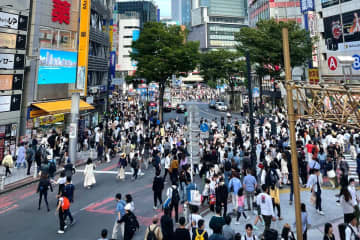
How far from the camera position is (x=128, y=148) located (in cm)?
1581

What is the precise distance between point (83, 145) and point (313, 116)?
749 inches

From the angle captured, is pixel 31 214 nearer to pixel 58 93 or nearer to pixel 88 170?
pixel 88 170

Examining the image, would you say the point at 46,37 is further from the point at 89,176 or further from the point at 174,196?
the point at 174,196

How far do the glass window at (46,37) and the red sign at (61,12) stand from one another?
1.22 meters

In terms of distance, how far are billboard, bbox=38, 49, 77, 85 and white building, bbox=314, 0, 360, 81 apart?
28.6 meters

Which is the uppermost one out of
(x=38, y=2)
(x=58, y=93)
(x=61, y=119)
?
(x=38, y=2)

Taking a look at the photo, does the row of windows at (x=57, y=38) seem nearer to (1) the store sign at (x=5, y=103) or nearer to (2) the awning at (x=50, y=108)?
(2) the awning at (x=50, y=108)

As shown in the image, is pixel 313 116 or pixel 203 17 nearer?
pixel 313 116

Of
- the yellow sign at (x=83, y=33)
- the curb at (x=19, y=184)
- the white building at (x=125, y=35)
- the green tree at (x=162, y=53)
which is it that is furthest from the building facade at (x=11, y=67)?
the white building at (x=125, y=35)

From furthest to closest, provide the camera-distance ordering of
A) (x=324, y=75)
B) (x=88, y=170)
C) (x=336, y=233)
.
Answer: (x=324, y=75) → (x=88, y=170) → (x=336, y=233)

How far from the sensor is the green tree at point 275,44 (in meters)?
31.8

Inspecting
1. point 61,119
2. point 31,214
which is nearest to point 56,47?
point 61,119

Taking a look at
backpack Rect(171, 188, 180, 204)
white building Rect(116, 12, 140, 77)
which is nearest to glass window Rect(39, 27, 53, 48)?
backpack Rect(171, 188, 180, 204)

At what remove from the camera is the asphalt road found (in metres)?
8.48
